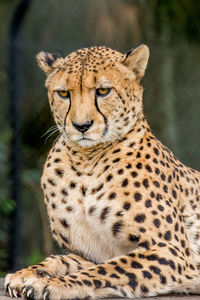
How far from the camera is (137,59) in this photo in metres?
3.50

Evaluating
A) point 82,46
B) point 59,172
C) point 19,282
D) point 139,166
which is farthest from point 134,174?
point 82,46

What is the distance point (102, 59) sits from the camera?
344 cm

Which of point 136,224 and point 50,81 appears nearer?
point 136,224

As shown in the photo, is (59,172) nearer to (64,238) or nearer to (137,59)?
(64,238)

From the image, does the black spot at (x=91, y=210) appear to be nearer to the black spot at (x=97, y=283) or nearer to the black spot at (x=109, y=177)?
the black spot at (x=109, y=177)

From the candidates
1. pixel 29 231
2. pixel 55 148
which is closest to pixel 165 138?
pixel 29 231

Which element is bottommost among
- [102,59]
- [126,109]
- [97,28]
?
[126,109]

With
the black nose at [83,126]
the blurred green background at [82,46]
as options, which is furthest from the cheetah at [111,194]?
Result: the blurred green background at [82,46]

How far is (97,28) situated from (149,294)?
388cm

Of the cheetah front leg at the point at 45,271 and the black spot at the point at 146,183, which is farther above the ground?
the black spot at the point at 146,183

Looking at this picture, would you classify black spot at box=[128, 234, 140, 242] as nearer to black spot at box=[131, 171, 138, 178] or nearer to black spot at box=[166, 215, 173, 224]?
black spot at box=[166, 215, 173, 224]

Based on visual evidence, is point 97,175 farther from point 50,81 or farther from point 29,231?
point 29,231

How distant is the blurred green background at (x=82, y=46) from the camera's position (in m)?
5.34

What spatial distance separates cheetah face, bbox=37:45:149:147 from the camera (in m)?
3.20
